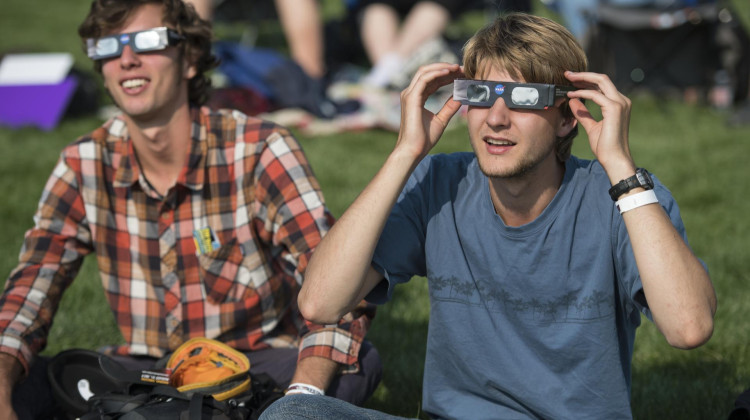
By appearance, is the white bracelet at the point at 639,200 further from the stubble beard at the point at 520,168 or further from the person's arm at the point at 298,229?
the person's arm at the point at 298,229

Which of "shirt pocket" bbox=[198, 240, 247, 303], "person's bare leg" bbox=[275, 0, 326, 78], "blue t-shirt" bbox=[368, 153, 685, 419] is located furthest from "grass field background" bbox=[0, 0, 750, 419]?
"person's bare leg" bbox=[275, 0, 326, 78]

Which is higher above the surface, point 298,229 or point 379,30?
point 379,30

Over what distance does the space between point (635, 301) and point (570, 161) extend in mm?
512

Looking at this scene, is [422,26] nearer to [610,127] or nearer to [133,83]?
[133,83]

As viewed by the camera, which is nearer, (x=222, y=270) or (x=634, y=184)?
(x=634, y=184)

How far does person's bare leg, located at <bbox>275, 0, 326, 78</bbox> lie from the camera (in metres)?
8.88

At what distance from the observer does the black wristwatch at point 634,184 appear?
8.34 feet

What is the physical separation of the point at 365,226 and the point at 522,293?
0.53m

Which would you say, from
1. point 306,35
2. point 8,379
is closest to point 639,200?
point 8,379

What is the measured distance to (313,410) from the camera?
8.80 feet

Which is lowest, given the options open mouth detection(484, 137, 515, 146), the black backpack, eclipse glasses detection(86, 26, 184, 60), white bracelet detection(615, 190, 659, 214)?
the black backpack

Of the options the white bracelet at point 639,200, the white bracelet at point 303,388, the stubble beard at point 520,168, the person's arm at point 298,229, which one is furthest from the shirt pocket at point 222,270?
the white bracelet at point 639,200

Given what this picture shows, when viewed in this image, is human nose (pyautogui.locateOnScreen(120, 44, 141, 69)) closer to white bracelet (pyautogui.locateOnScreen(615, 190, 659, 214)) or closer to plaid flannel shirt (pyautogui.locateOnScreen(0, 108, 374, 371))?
Answer: plaid flannel shirt (pyautogui.locateOnScreen(0, 108, 374, 371))

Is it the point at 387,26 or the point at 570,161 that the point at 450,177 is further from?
the point at 387,26
